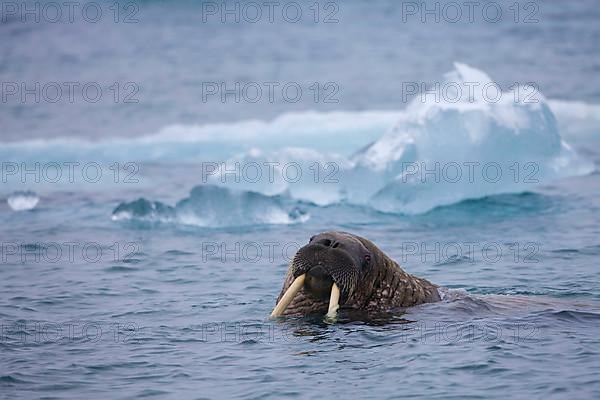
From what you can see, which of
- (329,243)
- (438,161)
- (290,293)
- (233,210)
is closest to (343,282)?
(329,243)

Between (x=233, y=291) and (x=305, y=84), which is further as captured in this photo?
(x=305, y=84)

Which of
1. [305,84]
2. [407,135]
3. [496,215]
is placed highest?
[305,84]

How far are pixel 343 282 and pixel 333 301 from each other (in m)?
0.20

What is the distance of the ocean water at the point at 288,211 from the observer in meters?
8.88

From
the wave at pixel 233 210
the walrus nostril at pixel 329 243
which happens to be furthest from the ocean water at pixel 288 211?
the walrus nostril at pixel 329 243

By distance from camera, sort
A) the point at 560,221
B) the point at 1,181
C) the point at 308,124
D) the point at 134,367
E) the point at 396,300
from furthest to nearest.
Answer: the point at 308,124
the point at 1,181
the point at 560,221
the point at 396,300
the point at 134,367

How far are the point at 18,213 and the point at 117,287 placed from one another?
16.8 ft

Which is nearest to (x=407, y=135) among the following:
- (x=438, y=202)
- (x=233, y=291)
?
(x=438, y=202)

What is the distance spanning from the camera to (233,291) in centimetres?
1185

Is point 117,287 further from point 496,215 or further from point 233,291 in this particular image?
point 496,215

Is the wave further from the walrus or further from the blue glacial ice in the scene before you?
the walrus

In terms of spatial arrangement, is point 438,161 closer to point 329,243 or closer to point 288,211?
point 288,211

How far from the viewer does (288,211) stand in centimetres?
1556

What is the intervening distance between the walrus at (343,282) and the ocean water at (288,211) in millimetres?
184
